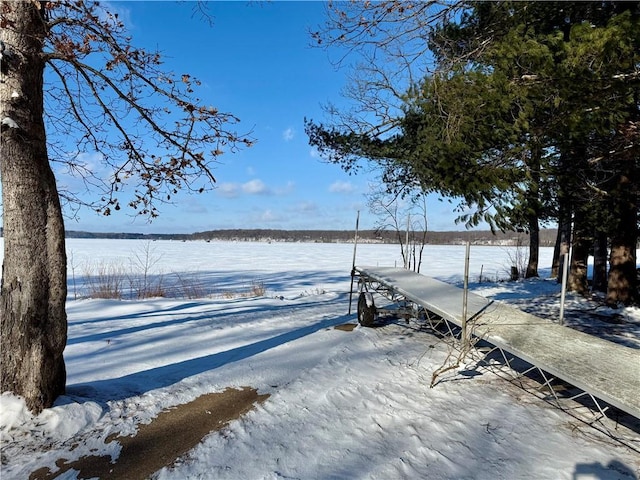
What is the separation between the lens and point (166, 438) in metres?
2.88

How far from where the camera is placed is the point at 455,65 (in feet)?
15.8

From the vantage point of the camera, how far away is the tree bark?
282 cm

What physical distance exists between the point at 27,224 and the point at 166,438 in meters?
1.94

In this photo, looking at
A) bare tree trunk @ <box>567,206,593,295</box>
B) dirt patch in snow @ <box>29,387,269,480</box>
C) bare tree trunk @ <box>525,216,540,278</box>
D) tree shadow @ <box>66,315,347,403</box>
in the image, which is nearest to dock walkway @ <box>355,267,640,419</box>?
tree shadow @ <box>66,315,347,403</box>

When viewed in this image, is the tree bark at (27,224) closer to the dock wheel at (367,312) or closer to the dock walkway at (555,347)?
the dock walkway at (555,347)

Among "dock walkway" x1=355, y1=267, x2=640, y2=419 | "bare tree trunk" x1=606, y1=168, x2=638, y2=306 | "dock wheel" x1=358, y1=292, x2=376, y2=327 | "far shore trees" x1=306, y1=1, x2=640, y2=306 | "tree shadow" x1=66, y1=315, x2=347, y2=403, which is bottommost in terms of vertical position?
"tree shadow" x1=66, y1=315, x2=347, y2=403

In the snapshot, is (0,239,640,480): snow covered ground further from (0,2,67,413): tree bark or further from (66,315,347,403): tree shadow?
(0,2,67,413): tree bark

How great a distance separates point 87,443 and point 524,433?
339 cm

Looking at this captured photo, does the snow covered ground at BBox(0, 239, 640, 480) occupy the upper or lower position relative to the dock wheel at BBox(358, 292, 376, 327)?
lower

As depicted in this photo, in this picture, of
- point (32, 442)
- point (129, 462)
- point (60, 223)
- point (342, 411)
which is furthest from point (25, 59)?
point (342, 411)

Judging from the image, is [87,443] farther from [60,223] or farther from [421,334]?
[421,334]

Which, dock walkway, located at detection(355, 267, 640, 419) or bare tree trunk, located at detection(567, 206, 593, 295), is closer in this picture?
dock walkway, located at detection(355, 267, 640, 419)

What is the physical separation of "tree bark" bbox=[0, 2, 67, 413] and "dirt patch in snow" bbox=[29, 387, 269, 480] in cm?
79

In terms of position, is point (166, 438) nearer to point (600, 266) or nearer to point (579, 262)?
point (579, 262)
